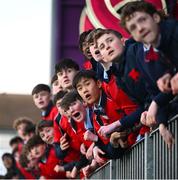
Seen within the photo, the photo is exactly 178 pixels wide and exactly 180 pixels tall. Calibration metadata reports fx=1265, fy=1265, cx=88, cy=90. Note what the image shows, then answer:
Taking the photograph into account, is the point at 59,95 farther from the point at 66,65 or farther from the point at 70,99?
the point at 70,99

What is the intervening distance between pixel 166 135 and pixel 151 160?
2.59ft

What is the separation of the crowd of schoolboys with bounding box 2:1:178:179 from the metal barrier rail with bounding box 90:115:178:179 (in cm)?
8

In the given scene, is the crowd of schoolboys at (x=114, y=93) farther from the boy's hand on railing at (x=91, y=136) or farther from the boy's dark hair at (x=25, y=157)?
the boy's dark hair at (x=25, y=157)

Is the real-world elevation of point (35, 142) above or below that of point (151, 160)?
above

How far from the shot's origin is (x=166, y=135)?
8547 mm

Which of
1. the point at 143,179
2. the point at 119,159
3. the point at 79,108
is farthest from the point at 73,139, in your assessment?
the point at 143,179

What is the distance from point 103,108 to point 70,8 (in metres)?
13.0

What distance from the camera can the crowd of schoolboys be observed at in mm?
8383

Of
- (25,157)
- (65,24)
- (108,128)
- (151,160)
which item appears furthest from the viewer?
(65,24)

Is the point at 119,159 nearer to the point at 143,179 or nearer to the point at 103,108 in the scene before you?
the point at 103,108

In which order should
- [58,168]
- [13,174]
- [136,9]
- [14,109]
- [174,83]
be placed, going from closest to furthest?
[174,83] < [136,9] < [58,168] < [13,174] < [14,109]

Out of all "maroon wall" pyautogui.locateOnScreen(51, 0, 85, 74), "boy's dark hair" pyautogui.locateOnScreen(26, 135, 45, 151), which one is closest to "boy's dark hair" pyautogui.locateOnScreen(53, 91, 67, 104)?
"boy's dark hair" pyautogui.locateOnScreen(26, 135, 45, 151)

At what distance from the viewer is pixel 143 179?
9.62m

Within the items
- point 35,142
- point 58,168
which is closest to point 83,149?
point 58,168
